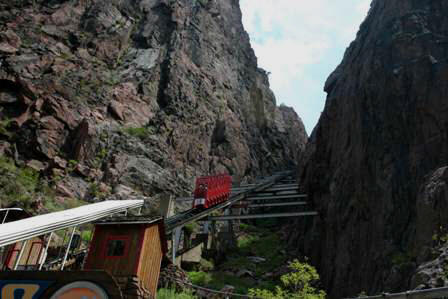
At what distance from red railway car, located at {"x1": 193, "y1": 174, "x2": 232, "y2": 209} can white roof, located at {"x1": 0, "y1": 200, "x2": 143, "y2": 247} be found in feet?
32.8

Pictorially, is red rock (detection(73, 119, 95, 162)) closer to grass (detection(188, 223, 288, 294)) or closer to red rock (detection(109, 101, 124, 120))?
red rock (detection(109, 101, 124, 120))

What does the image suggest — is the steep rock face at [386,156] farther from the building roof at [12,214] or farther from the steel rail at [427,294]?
the building roof at [12,214]

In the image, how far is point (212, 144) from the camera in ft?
137

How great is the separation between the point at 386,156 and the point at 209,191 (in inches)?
450

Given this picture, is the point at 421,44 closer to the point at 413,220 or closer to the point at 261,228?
the point at 413,220

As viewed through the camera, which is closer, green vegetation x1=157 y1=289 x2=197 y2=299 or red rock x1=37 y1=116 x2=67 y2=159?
green vegetation x1=157 y1=289 x2=197 y2=299

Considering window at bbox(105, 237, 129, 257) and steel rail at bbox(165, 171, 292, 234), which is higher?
steel rail at bbox(165, 171, 292, 234)

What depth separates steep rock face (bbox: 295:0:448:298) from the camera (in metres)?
13.0

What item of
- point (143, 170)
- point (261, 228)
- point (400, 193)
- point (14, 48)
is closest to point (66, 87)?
point (14, 48)

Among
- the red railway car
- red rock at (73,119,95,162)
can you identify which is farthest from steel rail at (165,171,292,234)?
red rock at (73,119,95,162)

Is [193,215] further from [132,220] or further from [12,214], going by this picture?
[132,220]

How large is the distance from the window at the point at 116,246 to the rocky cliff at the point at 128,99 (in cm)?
1523

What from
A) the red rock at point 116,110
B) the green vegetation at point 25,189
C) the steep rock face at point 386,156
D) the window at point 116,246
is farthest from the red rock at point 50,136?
the steep rock face at point 386,156

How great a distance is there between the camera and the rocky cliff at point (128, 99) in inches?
1102
